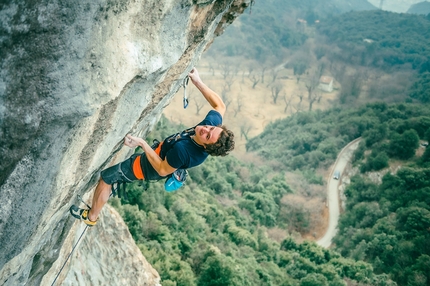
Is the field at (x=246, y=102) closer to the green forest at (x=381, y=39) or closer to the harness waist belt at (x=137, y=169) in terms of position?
the green forest at (x=381, y=39)

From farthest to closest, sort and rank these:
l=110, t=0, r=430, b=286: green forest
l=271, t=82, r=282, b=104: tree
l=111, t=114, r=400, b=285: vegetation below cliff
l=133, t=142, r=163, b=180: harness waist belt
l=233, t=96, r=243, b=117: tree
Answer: l=271, t=82, r=282, b=104: tree < l=233, t=96, r=243, b=117: tree < l=110, t=0, r=430, b=286: green forest < l=111, t=114, r=400, b=285: vegetation below cliff < l=133, t=142, r=163, b=180: harness waist belt

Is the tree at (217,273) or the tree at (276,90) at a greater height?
the tree at (217,273)

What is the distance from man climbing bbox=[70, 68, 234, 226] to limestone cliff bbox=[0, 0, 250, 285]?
0.65 metres

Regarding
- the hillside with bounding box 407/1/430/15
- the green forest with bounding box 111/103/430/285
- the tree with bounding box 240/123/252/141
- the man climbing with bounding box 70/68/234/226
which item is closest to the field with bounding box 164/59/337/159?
the tree with bounding box 240/123/252/141

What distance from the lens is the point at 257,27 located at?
301 feet

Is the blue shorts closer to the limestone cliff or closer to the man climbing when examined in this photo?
the man climbing

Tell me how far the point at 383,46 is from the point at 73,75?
295ft

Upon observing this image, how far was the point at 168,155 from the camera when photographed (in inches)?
182

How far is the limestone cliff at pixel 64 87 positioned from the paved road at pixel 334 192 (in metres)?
26.1

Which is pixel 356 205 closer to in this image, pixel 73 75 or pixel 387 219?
pixel 387 219

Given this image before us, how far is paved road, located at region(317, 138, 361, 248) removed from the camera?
91.6ft

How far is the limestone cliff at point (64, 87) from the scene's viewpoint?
8.71ft

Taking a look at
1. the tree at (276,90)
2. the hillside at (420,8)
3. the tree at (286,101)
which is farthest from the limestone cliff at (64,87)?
the hillside at (420,8)

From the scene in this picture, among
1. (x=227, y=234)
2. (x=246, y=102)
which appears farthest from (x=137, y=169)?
(x=246, y=102)
